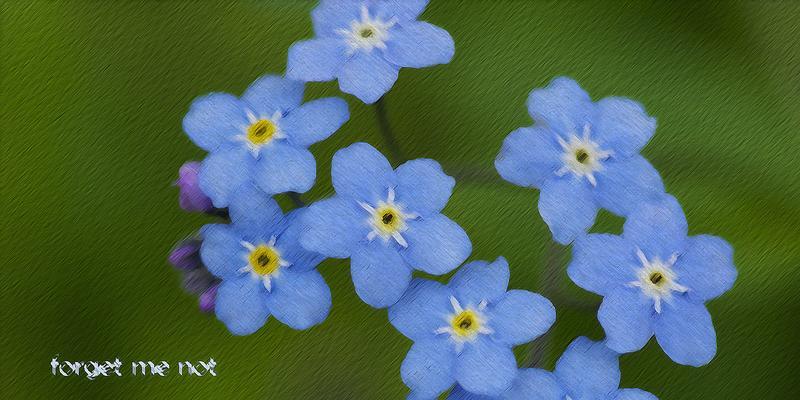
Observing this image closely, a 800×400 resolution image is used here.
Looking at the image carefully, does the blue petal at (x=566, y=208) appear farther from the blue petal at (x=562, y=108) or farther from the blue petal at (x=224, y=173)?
the blue petal at (x=224, y=173)

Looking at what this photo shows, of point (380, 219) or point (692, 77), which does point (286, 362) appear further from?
point (692, 77)

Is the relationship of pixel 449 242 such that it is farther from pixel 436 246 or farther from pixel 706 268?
pixel 706 268

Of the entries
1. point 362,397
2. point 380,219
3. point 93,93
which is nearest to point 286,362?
point 362,397

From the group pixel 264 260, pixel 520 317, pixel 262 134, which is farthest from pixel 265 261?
pixel 520 317

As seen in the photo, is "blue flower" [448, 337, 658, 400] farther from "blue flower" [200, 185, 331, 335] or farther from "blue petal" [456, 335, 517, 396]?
"blue flower" [200, 185, 331, 335]

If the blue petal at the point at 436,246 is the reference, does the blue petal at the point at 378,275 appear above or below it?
below

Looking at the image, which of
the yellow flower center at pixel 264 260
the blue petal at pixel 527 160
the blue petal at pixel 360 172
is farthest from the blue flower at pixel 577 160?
the yellow flower center at pixel 264 260

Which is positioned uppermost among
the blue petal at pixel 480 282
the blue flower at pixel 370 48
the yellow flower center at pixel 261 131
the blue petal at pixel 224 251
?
the blue flower at pixel 370 48
